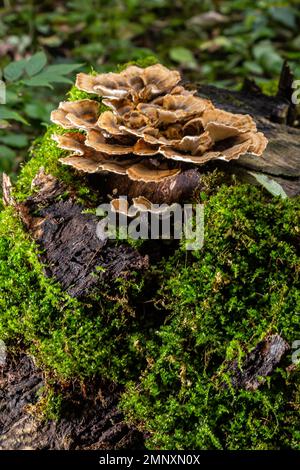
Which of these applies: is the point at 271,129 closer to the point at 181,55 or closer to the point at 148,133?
the point at 148,133

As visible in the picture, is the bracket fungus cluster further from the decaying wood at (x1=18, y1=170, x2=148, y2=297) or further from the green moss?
the decaying wood at (x1=18, y1=170, x2=148, y2=297)

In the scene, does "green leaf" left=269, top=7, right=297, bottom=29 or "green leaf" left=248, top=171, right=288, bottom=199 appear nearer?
"green leaf" left=248, top=171, right=288, bottom=199

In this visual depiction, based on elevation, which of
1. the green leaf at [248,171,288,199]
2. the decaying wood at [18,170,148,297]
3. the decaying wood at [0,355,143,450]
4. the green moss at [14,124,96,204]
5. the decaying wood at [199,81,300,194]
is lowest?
the decaying wood at [0,355,143,450]

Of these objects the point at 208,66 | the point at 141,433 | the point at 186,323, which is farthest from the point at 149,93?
the point at 208,66

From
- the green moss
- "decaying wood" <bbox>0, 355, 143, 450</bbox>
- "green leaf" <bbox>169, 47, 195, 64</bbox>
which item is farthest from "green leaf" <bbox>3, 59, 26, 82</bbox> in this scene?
"green leaf" <bbox>169, 47, 195, 64</bbox>

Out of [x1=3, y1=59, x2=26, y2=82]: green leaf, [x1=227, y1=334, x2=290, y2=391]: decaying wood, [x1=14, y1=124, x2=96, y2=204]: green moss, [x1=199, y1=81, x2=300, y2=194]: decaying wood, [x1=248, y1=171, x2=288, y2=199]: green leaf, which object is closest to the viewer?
[x1=227, y1=334, x2=290, y2=391]: decaying wood

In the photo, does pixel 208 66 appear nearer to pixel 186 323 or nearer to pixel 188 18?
pixel 188 18

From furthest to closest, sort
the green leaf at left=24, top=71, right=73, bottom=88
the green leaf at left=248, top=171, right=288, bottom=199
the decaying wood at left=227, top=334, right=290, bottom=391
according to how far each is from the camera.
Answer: the green leaf at left=24, top=71, right=73, bottom=88
the green leaf at left=248, top=171, right=288, bottom=199
the decaying wood at left=227, top=334, right=290, bottom=391
